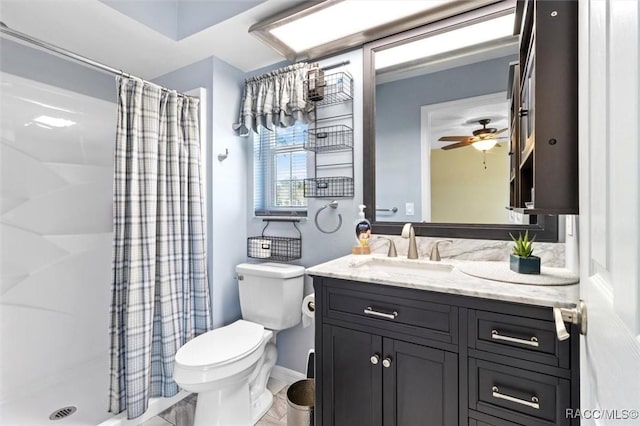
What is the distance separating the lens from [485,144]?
1.48 metres

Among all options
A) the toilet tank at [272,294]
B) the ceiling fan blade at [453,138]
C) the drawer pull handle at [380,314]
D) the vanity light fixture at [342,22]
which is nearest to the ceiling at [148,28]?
the vanity light fixture at [342,22]

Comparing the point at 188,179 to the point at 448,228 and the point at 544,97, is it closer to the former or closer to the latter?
the point at 448,228

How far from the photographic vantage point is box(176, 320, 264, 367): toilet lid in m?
1.45

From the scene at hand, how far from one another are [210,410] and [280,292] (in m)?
0.71

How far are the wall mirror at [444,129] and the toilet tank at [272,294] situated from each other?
2.12 ft

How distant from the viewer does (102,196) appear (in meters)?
2.21

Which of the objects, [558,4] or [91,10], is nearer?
[558,4]

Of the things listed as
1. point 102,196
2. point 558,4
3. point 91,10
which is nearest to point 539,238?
point 558,4

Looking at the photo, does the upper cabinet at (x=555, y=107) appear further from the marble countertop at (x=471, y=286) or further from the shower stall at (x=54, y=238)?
the shower stall at (x=54, y=238)

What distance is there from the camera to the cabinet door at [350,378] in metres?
1.18

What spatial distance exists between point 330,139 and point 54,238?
1.97 meters

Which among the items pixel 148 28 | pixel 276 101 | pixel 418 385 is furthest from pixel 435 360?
pixel 148 28

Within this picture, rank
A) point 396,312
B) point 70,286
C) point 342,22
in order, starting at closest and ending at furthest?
1. point 396,312
2. point 342,22
3. point 70,286

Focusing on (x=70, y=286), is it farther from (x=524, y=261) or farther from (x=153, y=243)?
(x=524, y=261)
